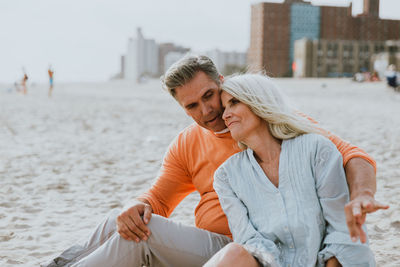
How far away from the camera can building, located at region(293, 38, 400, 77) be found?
3278 inches

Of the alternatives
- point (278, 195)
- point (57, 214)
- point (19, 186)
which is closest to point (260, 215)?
point (278, 195)

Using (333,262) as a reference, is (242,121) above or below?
above

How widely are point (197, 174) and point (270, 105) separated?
2.39 ft

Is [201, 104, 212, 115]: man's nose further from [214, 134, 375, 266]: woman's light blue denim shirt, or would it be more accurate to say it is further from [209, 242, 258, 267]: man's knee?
[209, 242, 258, 267]: man's knee

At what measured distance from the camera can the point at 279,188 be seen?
209 cm

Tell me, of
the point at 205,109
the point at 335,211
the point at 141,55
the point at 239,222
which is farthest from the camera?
the point at 141,55

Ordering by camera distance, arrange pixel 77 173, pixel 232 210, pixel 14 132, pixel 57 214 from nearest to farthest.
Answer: pixel 232 210 → pixel 57 214 → pixel 77 173 → pixel 14 132

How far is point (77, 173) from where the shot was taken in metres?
6.27

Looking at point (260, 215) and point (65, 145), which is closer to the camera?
point (260, 215)

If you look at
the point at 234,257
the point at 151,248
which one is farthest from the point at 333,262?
the point at 151,248

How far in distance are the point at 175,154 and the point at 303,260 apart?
3.49 feet

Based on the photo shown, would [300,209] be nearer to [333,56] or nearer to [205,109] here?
[205,109]

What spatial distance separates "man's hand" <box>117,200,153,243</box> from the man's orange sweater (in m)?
0.25

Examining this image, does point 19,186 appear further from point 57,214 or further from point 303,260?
point 303,260
